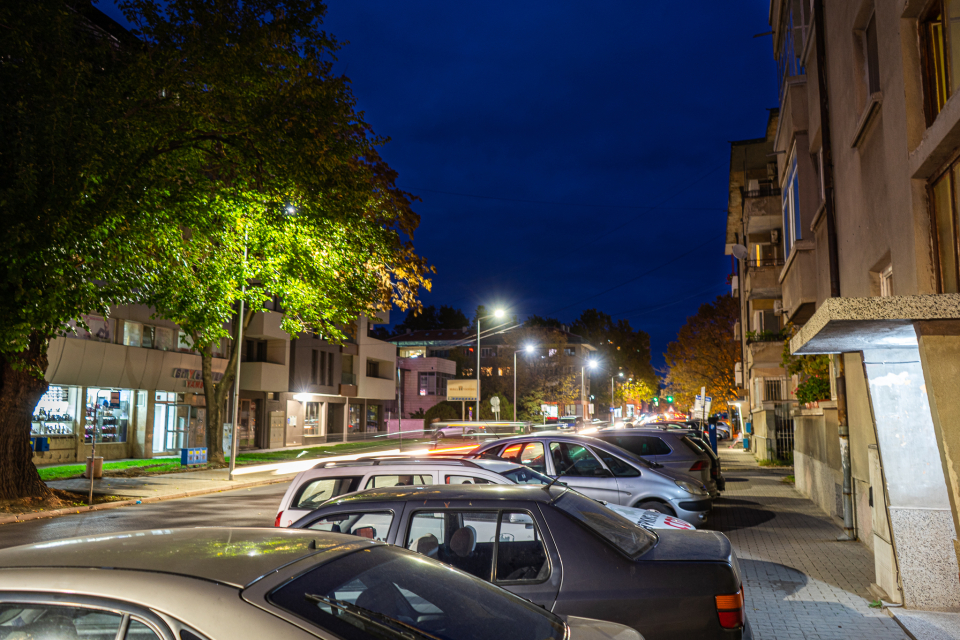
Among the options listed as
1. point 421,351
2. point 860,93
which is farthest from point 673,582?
point 421,351

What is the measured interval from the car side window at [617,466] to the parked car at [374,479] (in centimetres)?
384

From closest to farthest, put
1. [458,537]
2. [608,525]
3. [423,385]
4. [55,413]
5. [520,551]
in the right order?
[458,537]
[520,551]
[608,525]
[55,413]
[423,385]

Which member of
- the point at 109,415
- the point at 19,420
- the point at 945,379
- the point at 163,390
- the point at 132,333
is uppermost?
the point at 132,333

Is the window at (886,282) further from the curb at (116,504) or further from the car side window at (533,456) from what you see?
the curb at (116,504)

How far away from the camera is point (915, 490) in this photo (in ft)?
23.7

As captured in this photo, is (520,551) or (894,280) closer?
(520,551)

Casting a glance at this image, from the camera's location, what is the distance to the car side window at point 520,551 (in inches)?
185

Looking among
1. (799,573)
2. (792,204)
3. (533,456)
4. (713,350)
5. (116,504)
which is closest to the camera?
(799,573)

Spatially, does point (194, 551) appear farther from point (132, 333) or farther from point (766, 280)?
point (132, 333)

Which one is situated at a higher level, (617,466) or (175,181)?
(175,181)

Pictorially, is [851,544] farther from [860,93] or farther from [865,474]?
[860,93]

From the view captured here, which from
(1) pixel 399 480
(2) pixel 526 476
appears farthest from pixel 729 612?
(2) pixel 526 476

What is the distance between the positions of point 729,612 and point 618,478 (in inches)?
286

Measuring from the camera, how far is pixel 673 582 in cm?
461
